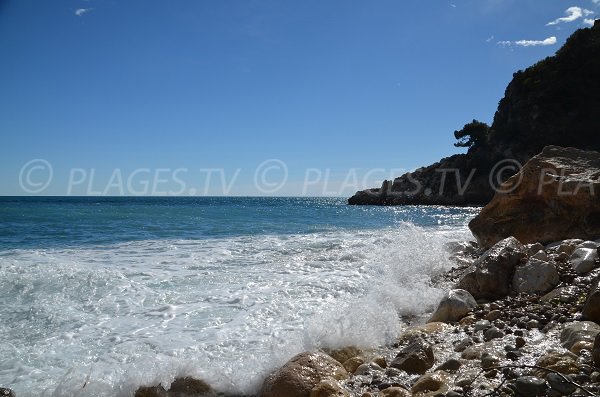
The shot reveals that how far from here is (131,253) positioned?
11273 millimetres

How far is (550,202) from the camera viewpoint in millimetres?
9125

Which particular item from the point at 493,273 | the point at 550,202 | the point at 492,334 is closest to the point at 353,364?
the point at 492,334

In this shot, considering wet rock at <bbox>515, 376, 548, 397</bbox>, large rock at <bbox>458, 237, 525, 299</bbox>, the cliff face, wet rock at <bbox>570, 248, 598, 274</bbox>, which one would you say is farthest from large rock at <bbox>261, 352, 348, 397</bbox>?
the cliff face

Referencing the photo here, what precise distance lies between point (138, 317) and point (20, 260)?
18.8ft

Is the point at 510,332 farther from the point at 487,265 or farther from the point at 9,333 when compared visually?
the point at 9,333

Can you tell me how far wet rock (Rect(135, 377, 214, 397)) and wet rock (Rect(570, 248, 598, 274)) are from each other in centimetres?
522

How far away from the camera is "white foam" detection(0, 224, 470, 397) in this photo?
13.7 feet

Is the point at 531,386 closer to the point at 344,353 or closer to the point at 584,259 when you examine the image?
the point at 344,353

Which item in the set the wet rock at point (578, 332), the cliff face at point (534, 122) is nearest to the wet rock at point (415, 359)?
the wet rock at point (578, 332)

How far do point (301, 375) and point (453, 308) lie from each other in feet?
8.10

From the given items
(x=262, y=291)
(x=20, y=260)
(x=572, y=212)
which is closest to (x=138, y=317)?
(x=262, y=291)
